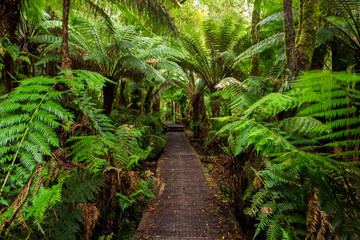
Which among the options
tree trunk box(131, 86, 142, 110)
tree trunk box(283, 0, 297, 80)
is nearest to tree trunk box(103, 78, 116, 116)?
tree trunk box(283, 0, 297, 80)

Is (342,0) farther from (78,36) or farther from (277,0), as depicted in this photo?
(78,36)

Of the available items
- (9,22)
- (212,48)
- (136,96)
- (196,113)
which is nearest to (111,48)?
(9,22)

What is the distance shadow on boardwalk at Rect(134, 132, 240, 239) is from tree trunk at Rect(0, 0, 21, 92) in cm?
178

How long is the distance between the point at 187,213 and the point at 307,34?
2.48 meters

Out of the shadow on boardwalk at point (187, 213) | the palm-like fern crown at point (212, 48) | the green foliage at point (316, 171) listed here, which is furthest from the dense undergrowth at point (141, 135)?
the palm-like fern crown at point (212, 48)

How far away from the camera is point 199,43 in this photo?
18.0 feet

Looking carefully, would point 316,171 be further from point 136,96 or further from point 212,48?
point 136,96

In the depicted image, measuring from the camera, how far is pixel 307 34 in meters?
2.11

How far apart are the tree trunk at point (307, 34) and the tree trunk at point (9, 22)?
2.65 meters

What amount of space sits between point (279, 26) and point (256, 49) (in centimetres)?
226

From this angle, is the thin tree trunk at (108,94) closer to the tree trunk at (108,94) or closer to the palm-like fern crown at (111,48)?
the tree trunk at (108,94)

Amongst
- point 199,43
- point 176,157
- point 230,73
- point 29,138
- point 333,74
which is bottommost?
point 176,157

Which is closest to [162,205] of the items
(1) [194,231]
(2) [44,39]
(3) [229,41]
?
(1) [194,231]

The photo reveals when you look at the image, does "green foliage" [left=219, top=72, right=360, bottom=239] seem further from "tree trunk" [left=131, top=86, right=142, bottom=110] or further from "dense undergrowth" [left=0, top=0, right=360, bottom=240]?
"tree trunk" [left=131, top=86, right=142, bottom=110]
